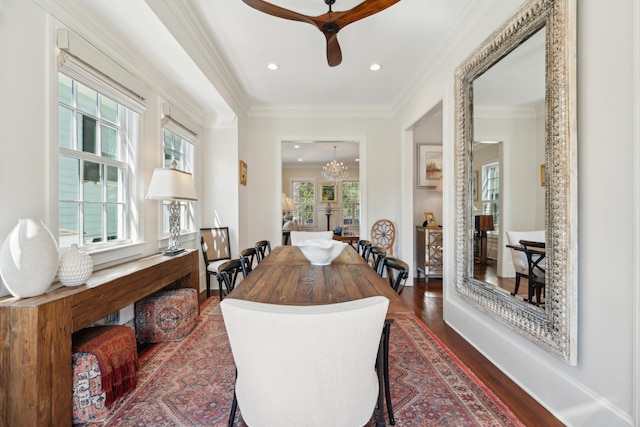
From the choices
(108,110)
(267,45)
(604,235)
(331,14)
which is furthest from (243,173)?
(604,235)

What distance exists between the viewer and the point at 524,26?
1.74m

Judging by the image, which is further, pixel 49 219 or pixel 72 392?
pixel 49 219

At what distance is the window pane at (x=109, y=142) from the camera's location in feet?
7.65

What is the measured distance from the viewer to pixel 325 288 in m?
1.54

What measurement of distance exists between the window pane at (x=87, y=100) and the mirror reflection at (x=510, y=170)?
297 cm

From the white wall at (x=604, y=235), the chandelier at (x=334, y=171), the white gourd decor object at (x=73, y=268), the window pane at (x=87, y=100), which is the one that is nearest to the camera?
the white wall at (x=604, y=235)

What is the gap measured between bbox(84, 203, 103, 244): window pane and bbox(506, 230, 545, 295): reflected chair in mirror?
302cm

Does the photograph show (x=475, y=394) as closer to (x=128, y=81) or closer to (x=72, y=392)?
(x=72, y=392)

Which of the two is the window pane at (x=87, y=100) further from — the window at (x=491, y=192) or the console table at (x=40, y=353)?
the window at (x=491, y=192)

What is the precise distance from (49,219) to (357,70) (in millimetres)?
3125

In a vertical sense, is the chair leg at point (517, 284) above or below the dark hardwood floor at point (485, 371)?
above

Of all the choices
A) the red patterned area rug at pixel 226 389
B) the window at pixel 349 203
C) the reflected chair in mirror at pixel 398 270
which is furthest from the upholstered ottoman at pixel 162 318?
the window at pixel 349 203

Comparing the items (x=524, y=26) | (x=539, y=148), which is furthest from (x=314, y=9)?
(x=539, y=148)

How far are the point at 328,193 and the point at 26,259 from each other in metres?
8.65
